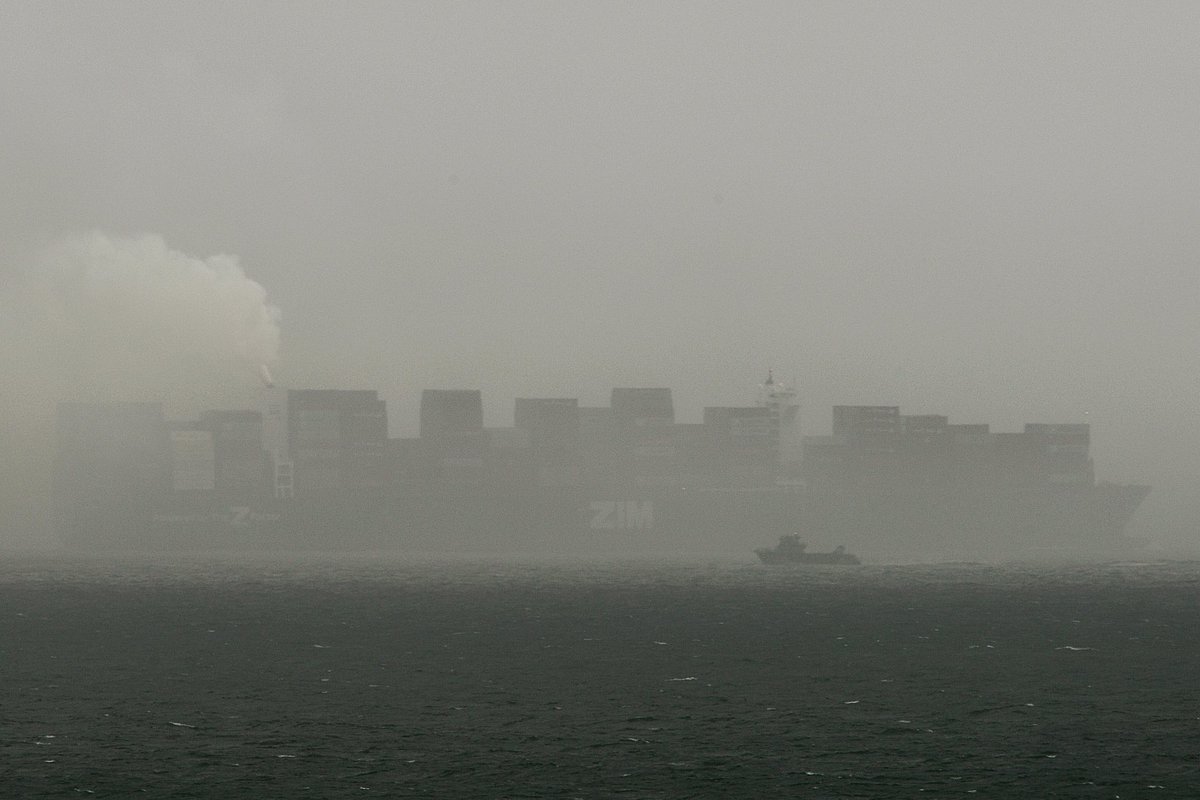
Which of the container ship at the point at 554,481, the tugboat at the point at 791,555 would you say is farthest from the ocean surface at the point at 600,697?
the container ship at the point at 554,481

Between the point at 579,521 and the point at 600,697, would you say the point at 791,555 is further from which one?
the point at 600,697

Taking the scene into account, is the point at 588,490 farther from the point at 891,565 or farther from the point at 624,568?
the point at 891,565

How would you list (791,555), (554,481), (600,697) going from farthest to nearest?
1. (554,481)
2. (791,555)
3. (600,697)

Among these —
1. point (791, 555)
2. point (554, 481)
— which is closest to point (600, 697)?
point (791, 555)

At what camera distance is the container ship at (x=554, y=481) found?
166m

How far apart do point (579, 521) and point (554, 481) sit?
7.09 m

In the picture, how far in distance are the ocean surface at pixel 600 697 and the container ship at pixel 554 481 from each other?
73.7 meters

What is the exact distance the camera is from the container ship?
543 ft

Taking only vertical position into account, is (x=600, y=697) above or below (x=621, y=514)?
below

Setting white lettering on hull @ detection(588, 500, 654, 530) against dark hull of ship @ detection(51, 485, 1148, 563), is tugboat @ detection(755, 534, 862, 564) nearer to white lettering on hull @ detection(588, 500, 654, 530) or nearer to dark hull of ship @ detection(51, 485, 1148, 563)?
dark hull of ship @ detection(51, 485, 1148, 563)

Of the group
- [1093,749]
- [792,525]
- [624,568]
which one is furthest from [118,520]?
[1093,749]

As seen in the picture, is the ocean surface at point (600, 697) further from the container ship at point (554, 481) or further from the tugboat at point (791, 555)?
the container ship at point (554, 481)

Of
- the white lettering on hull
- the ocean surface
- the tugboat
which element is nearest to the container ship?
the white lettering on hull

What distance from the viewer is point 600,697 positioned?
45281mm
